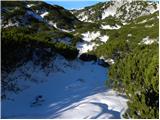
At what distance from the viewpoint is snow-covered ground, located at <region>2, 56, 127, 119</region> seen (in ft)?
46.0

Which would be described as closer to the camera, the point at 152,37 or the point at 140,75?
the point at 140,75

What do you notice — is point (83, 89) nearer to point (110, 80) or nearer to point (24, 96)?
point (110, 80)

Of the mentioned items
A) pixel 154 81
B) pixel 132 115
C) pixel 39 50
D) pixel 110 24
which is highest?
pixel 110 24

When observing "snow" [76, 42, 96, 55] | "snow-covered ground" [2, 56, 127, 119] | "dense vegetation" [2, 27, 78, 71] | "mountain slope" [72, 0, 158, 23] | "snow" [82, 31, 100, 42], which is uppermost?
"mountain slope" [72, 0, 158, 23]

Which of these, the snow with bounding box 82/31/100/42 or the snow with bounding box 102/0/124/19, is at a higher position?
the snow with bounding box 102/0/124/19


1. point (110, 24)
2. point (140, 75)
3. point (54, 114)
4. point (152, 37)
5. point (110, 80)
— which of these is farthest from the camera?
point (110, 24)

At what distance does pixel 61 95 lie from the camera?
17.4m

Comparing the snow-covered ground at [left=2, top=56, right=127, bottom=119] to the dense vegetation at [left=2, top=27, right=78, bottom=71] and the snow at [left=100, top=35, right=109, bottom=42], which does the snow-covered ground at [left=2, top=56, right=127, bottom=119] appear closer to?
the dense vegetation at [left=2, top=27, right=78, bottom=71]

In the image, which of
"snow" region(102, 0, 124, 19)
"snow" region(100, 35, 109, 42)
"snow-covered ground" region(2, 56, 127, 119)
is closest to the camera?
"snow-covered ground" region(2, 56, 127, 119)

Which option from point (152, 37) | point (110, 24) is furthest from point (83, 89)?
point (110, 24)

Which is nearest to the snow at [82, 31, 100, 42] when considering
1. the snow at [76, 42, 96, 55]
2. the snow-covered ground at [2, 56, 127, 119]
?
the snow at [76, 42, 96, 55]

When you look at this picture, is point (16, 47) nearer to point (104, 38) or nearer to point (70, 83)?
point (70, 83)

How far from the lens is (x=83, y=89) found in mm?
19000

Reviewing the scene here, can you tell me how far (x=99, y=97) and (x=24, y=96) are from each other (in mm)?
3161
